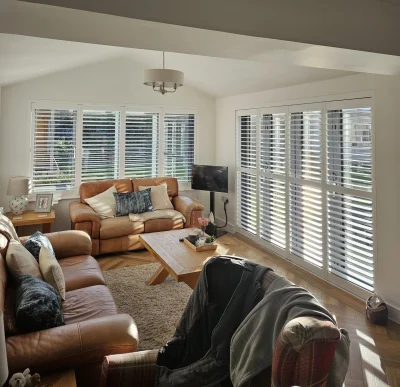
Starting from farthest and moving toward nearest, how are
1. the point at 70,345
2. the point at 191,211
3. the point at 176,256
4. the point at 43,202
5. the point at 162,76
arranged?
the point at 191,211 → the point at 43,202 → the point at 162,76 → the point at 176,256 → the point at 70,345

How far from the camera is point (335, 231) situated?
370cm

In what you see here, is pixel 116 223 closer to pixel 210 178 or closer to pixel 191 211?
pixel 191 211

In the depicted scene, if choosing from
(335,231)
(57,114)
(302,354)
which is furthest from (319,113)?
(57,114)

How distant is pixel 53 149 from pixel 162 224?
213 centimetres

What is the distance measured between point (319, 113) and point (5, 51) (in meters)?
3.28

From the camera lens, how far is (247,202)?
5.48 m

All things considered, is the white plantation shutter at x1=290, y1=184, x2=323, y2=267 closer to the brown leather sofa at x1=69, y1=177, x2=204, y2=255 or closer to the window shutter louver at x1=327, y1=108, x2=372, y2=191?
the window shutter louver at x1=327, y1=108, x2=372, y2=191

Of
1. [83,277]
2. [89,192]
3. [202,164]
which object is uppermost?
[202,164]

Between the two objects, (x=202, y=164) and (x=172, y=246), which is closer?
(x=172, y=246)

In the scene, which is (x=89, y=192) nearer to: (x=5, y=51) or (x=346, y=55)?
(x=5, y=51)

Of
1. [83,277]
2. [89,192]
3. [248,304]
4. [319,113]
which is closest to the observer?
[248,304]

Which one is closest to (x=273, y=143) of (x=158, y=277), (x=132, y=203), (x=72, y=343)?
(x=132, y=203)

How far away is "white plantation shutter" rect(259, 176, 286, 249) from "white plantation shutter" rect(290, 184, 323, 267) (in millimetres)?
186

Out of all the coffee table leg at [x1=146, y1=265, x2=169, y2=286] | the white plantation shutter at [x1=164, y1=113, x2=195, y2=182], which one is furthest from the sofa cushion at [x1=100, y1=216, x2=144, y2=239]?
the white plantation shutter at [x1=164, y1=113, x2=195, y2=182]
